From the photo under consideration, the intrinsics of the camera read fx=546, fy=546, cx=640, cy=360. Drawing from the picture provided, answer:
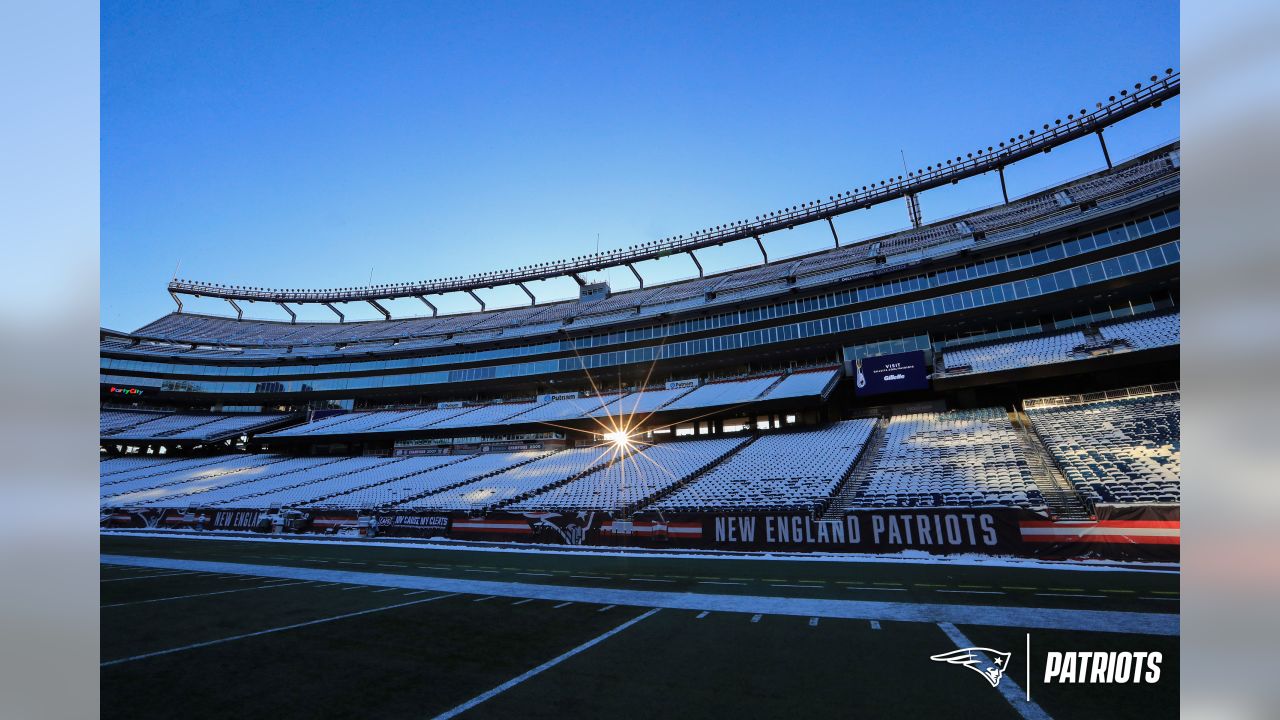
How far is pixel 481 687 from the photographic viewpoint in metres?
6.99

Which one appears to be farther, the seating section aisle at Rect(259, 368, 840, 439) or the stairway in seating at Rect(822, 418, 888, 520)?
the seating section aisle at Rect(259, 368, 840, 439)

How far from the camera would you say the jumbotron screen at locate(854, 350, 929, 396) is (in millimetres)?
33469

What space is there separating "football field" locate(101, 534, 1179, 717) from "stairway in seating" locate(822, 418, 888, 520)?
509 cm

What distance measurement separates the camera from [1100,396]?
2916 centimetres

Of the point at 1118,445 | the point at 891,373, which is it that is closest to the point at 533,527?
the point at 891,373

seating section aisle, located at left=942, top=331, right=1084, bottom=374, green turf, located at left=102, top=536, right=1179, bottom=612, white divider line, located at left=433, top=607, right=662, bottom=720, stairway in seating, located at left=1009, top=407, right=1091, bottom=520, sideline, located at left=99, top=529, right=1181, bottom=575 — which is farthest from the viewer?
seating section aisle, located at left=942, top=331, right=1084, bottom=374

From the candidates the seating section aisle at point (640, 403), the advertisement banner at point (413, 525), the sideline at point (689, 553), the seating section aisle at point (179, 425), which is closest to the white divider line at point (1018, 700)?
the sideline at point (689, 553)

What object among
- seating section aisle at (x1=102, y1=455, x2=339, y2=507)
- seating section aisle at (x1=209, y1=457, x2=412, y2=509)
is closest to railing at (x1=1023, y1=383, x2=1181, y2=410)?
seating section aisle at (x1=209, y1=457, x2=412, y2=509)

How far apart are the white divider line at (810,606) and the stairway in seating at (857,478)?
31.1ft

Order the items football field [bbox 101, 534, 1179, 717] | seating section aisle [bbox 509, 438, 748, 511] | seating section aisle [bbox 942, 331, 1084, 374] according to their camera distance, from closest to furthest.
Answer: football field [bbox 101, 534, 1179, 717], seating section aisle [bbox 509, 438, 748, 511], seating section aisle [bbox 942, 331, 1084, 374]

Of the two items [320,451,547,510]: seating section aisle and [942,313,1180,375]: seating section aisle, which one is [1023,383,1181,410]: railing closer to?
[942,313,1180,375]: seating section aisle

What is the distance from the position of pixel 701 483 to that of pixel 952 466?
11358 millimetres

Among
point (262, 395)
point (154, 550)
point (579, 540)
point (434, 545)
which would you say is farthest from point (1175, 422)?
point (262, 395)

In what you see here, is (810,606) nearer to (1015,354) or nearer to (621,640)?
(621,640)
